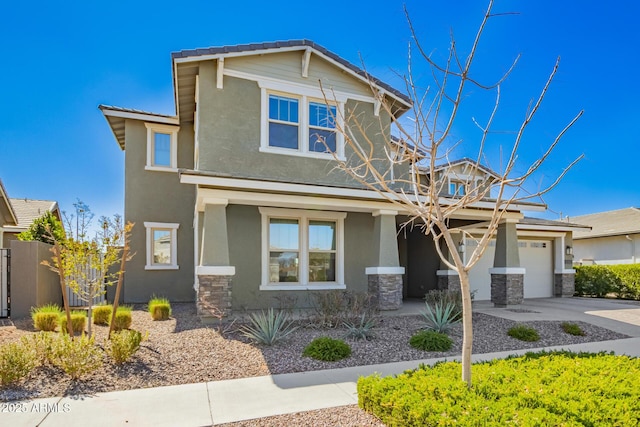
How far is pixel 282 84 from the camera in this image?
1087 cm

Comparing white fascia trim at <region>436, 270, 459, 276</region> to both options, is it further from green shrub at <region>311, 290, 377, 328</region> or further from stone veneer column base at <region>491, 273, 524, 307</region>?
green shrub at <region>311, 290, 377, 328</region>

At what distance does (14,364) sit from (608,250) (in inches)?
1127

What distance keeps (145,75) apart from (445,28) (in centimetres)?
1090

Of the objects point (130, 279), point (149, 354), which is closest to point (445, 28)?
point (149, 354)

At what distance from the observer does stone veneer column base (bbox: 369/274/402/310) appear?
10.1 meters

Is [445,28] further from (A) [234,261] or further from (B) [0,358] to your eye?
(A) [234,261]

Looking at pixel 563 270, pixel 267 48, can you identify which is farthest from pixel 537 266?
pixel 267 48

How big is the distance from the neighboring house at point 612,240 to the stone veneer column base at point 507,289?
14473 millimetres

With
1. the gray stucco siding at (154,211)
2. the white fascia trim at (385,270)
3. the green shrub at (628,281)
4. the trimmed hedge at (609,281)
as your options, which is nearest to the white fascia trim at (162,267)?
the gray stucco siding at (154,211)

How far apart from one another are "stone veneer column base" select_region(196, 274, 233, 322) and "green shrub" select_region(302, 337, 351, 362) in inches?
105

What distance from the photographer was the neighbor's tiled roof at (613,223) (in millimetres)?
22078

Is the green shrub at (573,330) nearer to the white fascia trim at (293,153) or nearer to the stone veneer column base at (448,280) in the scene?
the stone veneer column base at (448,280)

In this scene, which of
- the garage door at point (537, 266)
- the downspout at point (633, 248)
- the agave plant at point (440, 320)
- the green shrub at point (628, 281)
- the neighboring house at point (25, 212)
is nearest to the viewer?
the agave plant at point (440, 320)

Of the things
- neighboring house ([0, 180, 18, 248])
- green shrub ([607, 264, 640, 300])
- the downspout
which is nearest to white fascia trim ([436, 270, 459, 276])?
green shrub ([607, 264, 640, 300])
